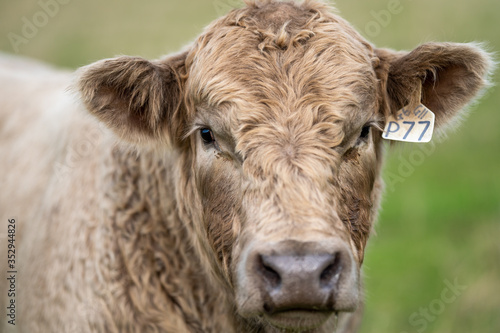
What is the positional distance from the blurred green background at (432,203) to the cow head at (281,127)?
2.31 feet

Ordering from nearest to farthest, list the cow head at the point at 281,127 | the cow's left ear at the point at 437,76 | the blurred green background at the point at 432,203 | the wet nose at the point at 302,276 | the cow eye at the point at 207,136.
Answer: the wet nose at the point at 302,276 → the cow head at the point at 281,127 → the cow eye at the point at 207,136 → the cow's left ear at the point at 437,76 → the blurred green background at the point at 432,203

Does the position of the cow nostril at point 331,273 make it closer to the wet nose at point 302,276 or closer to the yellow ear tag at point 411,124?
the wet nose at point 302,276

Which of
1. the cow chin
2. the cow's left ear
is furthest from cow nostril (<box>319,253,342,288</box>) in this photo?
the cow's left ear

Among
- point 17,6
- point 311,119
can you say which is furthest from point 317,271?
point 17,6

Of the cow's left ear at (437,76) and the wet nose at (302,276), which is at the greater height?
the cow's left ear at (437,76)

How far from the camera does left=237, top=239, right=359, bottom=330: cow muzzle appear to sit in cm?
280

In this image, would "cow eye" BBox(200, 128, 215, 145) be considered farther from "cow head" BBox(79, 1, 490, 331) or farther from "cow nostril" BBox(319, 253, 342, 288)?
"cow nostril" BBox(319, 253, 342, 288)

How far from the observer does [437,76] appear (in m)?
3.98

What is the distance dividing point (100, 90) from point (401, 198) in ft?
20.7

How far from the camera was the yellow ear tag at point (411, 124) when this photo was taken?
12.5ft

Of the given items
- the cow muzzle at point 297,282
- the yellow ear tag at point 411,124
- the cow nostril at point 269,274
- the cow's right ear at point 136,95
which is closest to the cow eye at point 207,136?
the cow's right ear at point 136,95

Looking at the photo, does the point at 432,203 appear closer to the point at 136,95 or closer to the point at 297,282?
the point at 136,95

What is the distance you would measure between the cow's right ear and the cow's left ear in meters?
1.37

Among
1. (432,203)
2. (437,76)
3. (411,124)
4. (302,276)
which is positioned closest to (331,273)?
(302,276)
